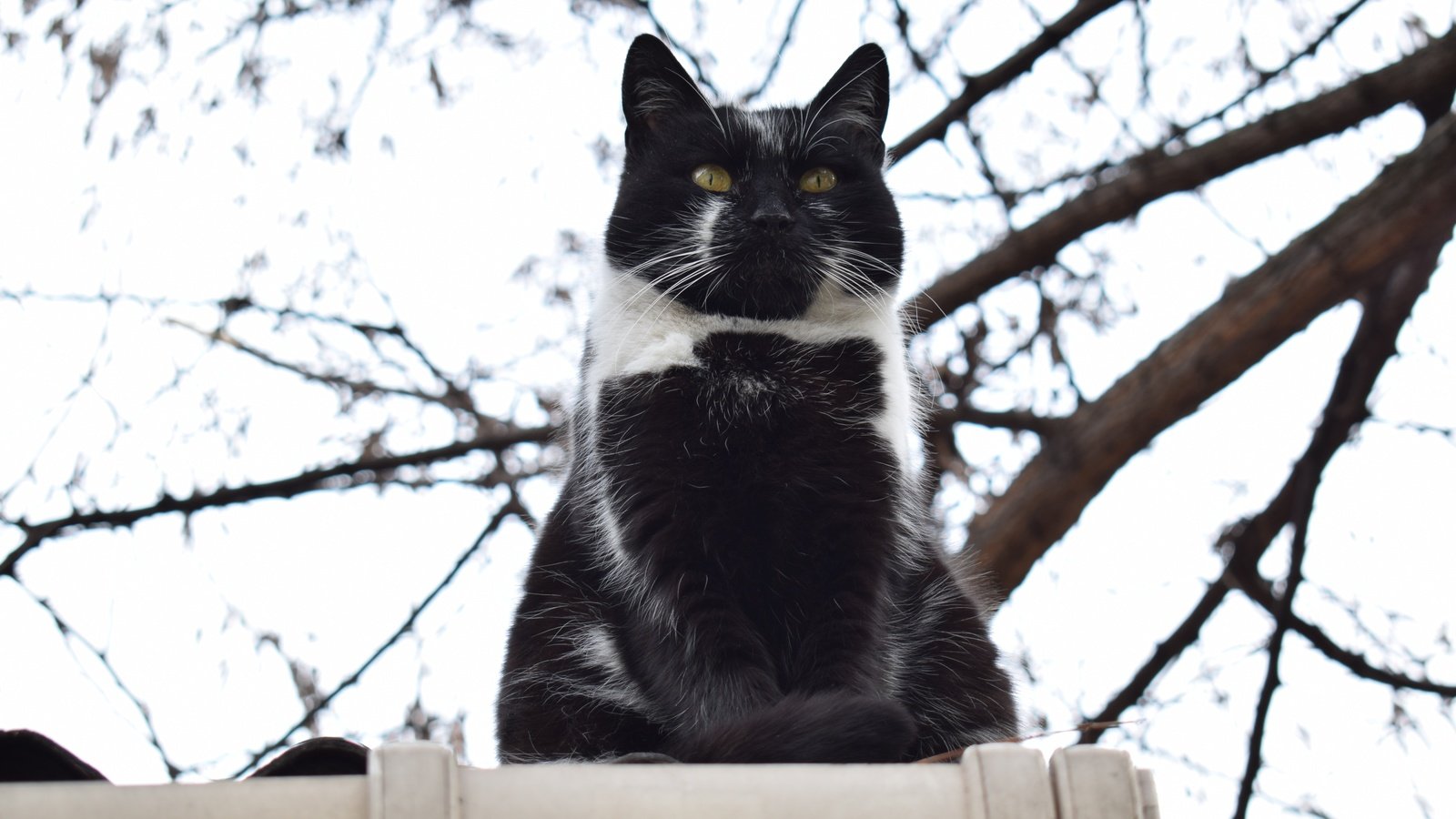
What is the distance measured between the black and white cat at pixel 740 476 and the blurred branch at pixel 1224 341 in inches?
42.7

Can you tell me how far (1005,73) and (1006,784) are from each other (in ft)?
9.97

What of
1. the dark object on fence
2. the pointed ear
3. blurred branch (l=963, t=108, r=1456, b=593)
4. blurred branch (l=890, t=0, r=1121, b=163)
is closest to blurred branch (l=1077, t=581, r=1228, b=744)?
blurred branch (l=963, t=108, r=1456, b=593)

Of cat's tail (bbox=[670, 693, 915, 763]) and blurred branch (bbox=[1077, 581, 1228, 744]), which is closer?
cat's tail (bbox=[670, 693, 915, 763])

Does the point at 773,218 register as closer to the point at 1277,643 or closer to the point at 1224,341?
the point at 1224,341

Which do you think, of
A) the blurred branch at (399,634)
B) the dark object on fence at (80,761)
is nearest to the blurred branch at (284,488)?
the blurred branch at (399,634)

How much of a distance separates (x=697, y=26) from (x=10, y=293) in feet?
7.13

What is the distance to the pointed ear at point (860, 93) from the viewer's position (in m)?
2.37

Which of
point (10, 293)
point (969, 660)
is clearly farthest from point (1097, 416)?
point (10, 293)

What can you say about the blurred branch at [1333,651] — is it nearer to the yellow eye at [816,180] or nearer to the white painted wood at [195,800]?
the yellow eye at [816,180]

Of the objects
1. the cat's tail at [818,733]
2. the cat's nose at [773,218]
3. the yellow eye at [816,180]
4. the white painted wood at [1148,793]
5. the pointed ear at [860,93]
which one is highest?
the pointed ear at [860,93]

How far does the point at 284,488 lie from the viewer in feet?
12.2

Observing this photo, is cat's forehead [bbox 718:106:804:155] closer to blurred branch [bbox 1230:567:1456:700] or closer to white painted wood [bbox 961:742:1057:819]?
white painted wood [bbox 961:742:1057:819]

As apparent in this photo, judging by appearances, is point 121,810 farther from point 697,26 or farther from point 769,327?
point 697,26

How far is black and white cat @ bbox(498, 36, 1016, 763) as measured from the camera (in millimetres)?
1898
